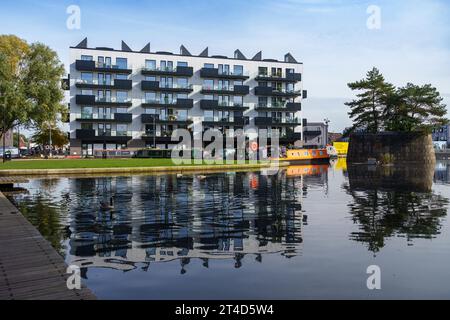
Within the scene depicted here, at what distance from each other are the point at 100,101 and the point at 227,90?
24.1 m

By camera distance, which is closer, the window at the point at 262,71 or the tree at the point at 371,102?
the tree at the point at 371,102

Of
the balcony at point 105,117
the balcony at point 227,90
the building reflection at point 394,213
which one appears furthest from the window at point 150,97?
the building reflection at point 394,213

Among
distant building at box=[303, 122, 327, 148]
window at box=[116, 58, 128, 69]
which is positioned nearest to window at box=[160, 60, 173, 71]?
window at box=[116, 58, 128, 69]

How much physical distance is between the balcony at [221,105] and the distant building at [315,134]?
65193 millimetres

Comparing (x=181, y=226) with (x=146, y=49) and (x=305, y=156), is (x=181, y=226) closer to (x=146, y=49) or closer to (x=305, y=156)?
(x=305, y=156)

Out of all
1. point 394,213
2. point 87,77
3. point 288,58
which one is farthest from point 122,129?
point 394,213

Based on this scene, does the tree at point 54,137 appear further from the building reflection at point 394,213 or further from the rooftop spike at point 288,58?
the building reflection at point 394,213

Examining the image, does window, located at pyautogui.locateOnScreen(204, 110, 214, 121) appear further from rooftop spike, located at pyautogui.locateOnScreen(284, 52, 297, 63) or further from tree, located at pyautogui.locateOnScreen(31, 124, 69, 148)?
tree, located at pyautogui.locateOnScreen(31, 124, 69, 148)

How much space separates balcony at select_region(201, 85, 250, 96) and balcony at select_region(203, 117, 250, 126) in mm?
4987

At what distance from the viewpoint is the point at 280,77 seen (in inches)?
3875

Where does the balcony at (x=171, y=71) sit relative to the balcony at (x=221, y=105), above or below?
above

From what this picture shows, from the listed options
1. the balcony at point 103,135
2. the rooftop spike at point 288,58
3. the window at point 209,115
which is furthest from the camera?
the rooftop spike at point 288,58

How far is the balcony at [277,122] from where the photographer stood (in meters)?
95.6
